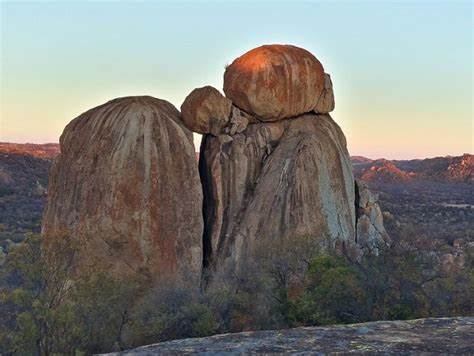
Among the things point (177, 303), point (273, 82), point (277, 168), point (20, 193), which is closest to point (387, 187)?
point (20, 193)

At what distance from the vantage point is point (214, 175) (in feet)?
61.4

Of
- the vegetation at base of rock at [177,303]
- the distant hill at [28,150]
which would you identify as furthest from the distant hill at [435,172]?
the vegetation at base of rock at [177,303]

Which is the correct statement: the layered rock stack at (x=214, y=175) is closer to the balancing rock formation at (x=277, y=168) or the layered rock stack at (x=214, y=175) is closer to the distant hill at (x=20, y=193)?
the balancing rock formation at (x=277, y=168)

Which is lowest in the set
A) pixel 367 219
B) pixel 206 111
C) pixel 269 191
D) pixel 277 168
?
pixel 367 219

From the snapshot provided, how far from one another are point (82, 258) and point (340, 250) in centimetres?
793

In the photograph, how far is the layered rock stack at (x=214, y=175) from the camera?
1692cm

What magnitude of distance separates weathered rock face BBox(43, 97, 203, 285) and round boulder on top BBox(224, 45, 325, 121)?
2837 mm

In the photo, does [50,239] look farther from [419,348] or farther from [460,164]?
[460,164]

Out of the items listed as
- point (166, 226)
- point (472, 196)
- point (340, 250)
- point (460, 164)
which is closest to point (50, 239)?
point (166, 226)

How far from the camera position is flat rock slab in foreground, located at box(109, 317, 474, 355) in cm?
773

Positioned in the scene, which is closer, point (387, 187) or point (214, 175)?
point (214, 175)

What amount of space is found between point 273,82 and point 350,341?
13.0 meters

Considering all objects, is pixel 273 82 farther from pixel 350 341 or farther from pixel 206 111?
pixel 350 341

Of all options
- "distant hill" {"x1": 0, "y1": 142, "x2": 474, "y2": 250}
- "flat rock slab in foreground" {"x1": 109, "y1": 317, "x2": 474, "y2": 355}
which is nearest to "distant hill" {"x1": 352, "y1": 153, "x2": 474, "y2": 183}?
"distant hill" {"x1": 0, "y1": 142, "x2": 474, "y2": 250}
